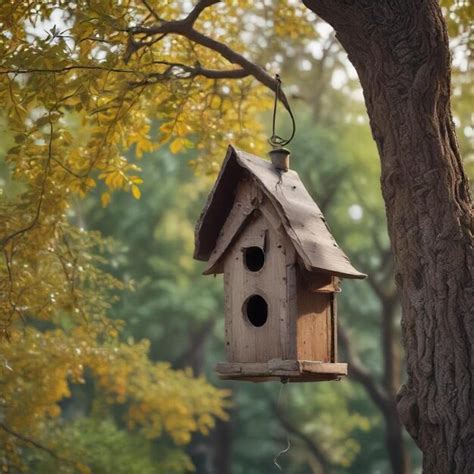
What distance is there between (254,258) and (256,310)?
0.30m

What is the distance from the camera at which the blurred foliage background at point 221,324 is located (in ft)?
52.0

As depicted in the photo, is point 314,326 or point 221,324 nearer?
point 314,326

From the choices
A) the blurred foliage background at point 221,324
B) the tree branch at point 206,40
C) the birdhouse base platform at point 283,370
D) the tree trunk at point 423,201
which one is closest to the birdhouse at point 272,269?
the birdhouse base platform at point 283,370

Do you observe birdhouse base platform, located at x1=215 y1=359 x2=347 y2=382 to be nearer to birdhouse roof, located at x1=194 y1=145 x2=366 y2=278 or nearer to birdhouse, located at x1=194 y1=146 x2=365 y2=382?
birdhouse, located at x1=194 y1=146 x2=365 y2=382

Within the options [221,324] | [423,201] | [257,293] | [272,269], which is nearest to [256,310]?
[257,293]

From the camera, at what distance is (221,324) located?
24.9 metres

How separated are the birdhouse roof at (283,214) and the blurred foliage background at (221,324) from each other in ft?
20.6

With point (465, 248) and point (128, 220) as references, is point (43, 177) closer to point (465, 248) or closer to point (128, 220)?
point (465, 248)

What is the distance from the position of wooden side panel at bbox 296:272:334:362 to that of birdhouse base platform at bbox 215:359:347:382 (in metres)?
0.09

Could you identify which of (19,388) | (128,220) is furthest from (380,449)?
(19,388)

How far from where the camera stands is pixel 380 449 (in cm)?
2373

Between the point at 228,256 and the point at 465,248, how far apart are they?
1.35 m

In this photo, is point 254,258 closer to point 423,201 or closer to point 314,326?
point 314,326

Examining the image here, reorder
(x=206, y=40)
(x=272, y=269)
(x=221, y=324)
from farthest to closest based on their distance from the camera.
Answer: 1. (x=221, y=324)
2. (x=206, y=40)
3. (x=272, y=269)
